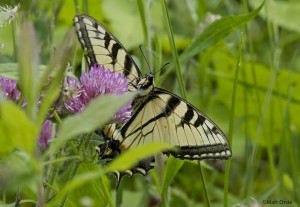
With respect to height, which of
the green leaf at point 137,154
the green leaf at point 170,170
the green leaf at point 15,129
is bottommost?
the green leaf at point 170,170

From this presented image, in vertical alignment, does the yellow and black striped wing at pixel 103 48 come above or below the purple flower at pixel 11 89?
above

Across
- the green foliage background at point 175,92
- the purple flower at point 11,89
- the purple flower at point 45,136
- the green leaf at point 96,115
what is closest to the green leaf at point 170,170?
the green foliage background at point 175,92

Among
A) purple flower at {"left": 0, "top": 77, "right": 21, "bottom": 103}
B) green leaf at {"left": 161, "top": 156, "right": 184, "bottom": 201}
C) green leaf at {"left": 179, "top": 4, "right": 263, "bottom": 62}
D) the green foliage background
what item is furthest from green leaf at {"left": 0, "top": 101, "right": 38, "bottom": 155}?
green leaf at {"left": 179, "top": 4, "right": 263, "bottom": 62}

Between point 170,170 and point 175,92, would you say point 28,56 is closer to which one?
point 170,170

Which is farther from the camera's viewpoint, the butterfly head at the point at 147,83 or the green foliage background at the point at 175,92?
the butterfly head at the point at 147,83

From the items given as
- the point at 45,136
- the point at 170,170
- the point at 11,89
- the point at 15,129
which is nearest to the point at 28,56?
the point at 15,129

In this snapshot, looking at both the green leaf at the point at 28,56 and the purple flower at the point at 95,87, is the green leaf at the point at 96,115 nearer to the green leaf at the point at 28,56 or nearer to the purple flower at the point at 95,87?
the green leaf at the point at 28,56

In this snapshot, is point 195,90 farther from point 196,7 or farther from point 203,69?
point 203,69

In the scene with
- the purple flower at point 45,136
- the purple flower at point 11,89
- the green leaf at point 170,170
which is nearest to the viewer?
the purple flower at point 11,89
